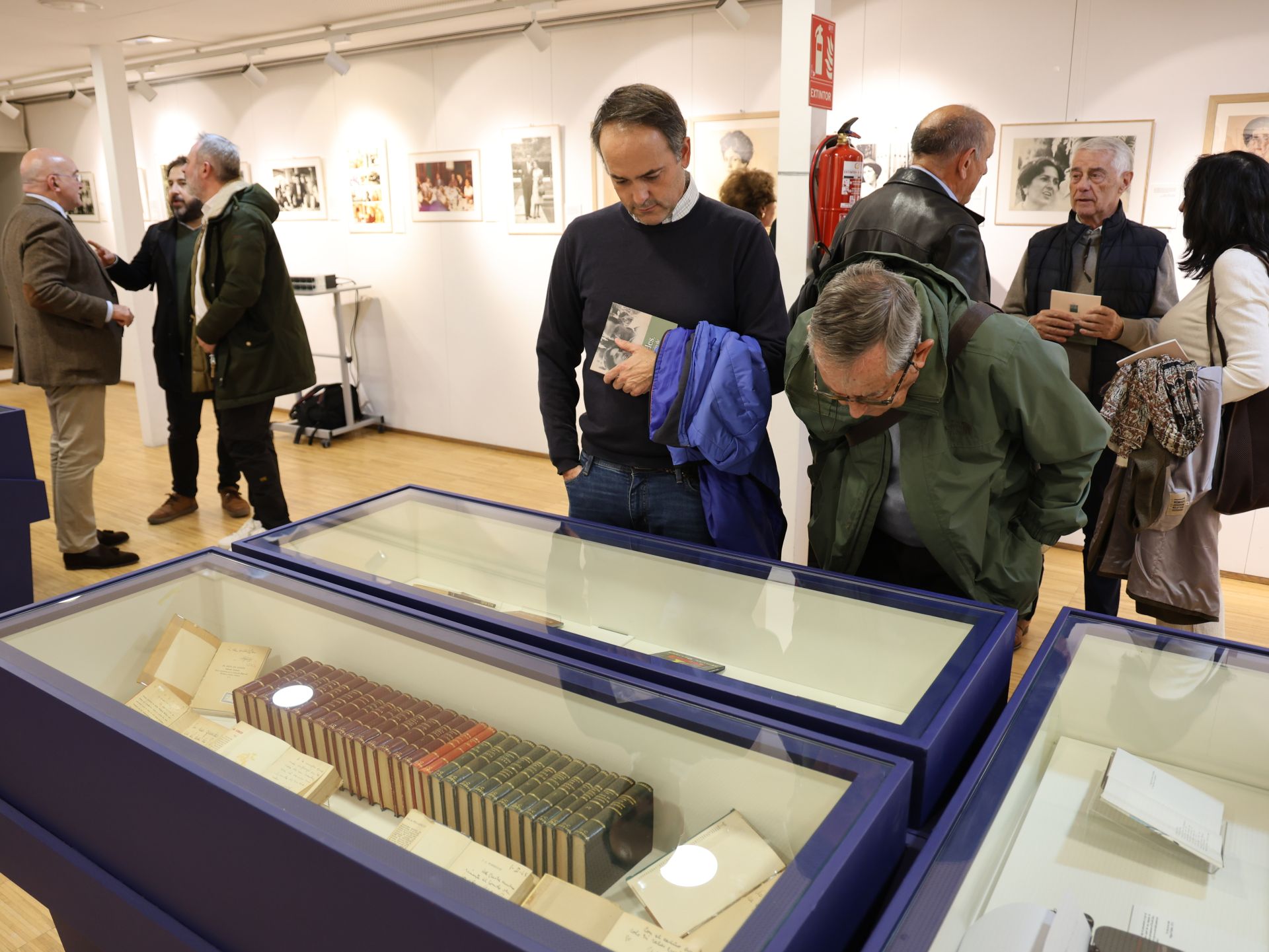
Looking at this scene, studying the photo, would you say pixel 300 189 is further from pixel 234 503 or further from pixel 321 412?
pixel 234 503

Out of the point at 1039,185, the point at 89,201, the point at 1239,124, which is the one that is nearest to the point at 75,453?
the point at 1039,185

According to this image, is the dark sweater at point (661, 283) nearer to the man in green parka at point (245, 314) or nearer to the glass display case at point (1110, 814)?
the glass display case at point (1110, 814)

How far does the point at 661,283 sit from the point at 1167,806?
149 cm

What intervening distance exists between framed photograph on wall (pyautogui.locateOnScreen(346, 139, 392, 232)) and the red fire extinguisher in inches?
195

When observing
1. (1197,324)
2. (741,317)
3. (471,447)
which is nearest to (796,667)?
(741,317)

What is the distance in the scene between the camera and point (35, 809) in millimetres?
1694

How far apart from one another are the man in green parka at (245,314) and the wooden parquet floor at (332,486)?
1.04 metres

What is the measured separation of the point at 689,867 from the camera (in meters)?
1.29

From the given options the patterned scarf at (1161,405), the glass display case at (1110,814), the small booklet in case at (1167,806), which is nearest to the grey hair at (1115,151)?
the patterned scarf at (1161,405)

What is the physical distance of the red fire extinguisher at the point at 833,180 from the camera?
11.8 ft

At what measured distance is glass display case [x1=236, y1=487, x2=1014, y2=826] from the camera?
1.43m

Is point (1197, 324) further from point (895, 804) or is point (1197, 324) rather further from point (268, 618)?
point (268, 618)

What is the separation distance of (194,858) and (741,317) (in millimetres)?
1619

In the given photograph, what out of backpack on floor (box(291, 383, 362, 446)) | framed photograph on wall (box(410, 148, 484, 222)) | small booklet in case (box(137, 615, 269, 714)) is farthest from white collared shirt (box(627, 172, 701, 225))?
backpack on floor (box(291, 383, 362, 446))
